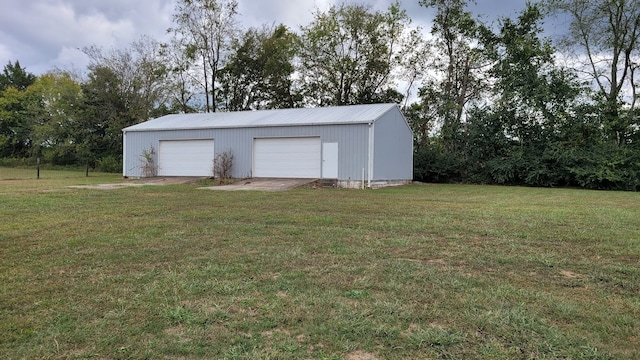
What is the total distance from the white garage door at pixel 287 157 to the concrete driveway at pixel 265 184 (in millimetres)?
541

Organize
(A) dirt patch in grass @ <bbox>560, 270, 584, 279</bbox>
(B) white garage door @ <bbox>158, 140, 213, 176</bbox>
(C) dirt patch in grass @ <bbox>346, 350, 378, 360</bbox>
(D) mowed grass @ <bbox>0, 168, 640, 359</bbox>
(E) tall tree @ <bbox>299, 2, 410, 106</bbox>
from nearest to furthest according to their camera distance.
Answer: (C) dirt patch in grass @ <bbox>346, 350, 378, 360</bbox> < (D) mowed grass @ <bbox>0, 168, 640, 359</bbox> < (A) dirt patch in grass @ <bbox>560, 270, 584, 279</bbox> < (B) white garage door @ <bbox>158, 140, 213, 176</bbox> < (E) tall tree @ <bbox>299, 2, 410, 106</bbox>

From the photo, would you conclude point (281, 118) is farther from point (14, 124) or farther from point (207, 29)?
point (14, 124)

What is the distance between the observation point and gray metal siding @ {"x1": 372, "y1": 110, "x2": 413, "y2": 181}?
1550 centimetres

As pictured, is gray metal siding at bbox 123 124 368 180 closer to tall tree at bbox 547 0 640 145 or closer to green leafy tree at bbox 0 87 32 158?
tall tree at bbox 547 0 640 145

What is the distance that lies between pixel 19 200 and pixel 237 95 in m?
22.8

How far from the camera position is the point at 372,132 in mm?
14828

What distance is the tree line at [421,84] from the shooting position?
63.2 ft

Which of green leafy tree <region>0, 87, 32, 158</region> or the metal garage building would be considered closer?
the metal garage building

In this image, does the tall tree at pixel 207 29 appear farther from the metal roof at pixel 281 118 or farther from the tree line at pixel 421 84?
the metal roof at pixel 281 118

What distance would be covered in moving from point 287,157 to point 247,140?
1.95m

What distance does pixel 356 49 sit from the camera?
2719 cm

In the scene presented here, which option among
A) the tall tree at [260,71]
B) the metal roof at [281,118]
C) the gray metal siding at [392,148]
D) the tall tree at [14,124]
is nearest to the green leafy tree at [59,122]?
the tall tree at [14,124]

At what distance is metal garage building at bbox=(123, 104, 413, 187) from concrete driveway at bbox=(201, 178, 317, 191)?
60cm

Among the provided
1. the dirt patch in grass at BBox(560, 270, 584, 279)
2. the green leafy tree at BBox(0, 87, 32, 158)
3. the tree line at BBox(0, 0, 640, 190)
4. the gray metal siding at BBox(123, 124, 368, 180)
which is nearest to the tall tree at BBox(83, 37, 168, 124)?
the tree line at BBox(0, 0, 640, 190)
